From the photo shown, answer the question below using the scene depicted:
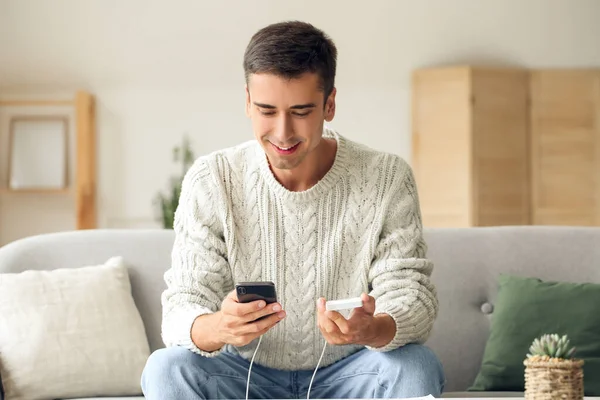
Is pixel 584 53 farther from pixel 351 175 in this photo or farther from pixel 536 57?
pixel 351 175

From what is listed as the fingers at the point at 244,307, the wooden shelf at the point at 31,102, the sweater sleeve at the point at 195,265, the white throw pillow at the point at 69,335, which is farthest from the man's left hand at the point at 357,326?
the wooden shelf at the point at 31,102

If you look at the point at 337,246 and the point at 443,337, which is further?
the point at 443,337

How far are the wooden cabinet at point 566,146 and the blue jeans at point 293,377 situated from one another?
440 centimetres

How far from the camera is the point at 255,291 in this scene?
172 cm

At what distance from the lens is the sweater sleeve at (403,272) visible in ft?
6.40

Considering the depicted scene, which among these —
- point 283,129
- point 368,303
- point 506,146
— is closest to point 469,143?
point 506,146

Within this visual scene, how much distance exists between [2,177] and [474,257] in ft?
13.6

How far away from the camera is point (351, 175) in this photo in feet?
7.23

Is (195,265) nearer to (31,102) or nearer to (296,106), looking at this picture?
(296,106)

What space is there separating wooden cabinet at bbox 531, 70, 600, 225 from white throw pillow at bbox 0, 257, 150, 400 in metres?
4.21

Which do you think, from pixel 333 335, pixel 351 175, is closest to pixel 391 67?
pixel 351 175

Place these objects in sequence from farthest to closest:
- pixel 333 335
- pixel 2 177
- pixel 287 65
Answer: pixel 2 177 < pixel 287 65 < pixel 333 335

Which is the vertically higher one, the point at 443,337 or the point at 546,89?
the point at 546,89

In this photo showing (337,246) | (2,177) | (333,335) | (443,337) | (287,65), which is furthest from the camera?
(2,177)
